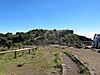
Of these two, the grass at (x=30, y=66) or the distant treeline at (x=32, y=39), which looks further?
the distant treeline at (x=32, y=39)

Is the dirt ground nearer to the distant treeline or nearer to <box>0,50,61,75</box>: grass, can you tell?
<box>0,50,61,75</box>: grass

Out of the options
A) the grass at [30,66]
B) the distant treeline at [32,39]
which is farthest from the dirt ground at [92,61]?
the distant treeline at [32,39]

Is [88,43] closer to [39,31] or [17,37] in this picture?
[17,37]

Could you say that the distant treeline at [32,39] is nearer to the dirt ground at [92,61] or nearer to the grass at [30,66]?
the dirt ground at [92,61]

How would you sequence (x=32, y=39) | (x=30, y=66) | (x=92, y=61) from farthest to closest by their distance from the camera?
(x=32, y=39)
(x=92, y=61)
(x=30, y=66)

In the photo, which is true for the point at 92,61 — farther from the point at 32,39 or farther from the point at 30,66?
the point at 32,39

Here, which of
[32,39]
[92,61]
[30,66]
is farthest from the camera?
[32,39]

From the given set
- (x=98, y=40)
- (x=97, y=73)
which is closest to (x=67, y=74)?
(x=97, y=73)

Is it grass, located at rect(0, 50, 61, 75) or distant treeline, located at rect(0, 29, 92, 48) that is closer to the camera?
grass, located at rect(0, 50, 61, 75)

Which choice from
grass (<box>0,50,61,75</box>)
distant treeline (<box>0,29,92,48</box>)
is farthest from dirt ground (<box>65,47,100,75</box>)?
distant treeline (<box>0,29,92,48</box>)

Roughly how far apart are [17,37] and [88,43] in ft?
143

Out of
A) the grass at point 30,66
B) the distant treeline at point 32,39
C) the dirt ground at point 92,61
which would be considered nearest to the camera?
the grass at point 30,66

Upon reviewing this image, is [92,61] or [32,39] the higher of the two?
[32,39]

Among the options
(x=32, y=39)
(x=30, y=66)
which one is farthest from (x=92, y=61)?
(x=32, y=39)
